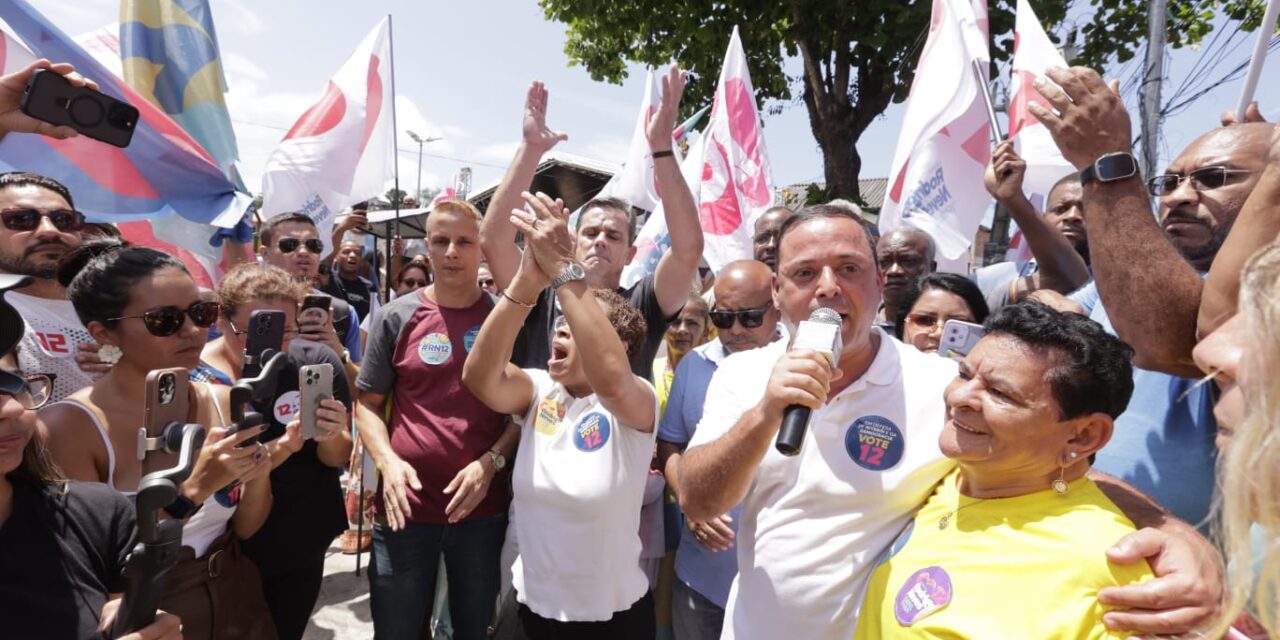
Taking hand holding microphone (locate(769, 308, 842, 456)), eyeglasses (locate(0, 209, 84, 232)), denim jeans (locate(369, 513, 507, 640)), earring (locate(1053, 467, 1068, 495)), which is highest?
hand holding microphone (locate(769, 308, 842, 456))

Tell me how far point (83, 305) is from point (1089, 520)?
2.69m

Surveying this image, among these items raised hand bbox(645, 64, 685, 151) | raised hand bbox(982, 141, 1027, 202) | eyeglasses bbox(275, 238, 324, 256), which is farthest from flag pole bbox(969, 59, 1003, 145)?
eyeglasses bbox(275, 238, 324, 256)

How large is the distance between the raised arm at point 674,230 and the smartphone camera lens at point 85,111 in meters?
1.91

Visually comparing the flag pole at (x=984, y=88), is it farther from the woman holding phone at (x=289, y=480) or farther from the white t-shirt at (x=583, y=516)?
the woman holding phone at (x=289, y=480)

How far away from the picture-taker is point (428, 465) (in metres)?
2.79

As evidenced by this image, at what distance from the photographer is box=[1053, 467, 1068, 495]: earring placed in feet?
4.55

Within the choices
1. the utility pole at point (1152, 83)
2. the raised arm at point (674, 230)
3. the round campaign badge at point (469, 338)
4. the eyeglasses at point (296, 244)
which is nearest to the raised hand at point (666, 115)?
the raised arm at point (674, 230)

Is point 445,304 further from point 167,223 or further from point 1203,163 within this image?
point 1203,163

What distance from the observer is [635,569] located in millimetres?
2289

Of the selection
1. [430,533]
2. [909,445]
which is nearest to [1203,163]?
[909,445]

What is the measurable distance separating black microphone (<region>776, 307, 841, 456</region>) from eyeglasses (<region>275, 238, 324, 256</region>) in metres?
3.68

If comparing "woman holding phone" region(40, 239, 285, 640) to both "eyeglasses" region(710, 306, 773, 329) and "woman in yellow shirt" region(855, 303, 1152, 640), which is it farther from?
"eyeglasses" region(710, 306, 773, 329)

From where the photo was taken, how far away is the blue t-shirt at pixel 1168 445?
1.52m

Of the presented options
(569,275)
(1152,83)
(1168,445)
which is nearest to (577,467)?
(569,275)
